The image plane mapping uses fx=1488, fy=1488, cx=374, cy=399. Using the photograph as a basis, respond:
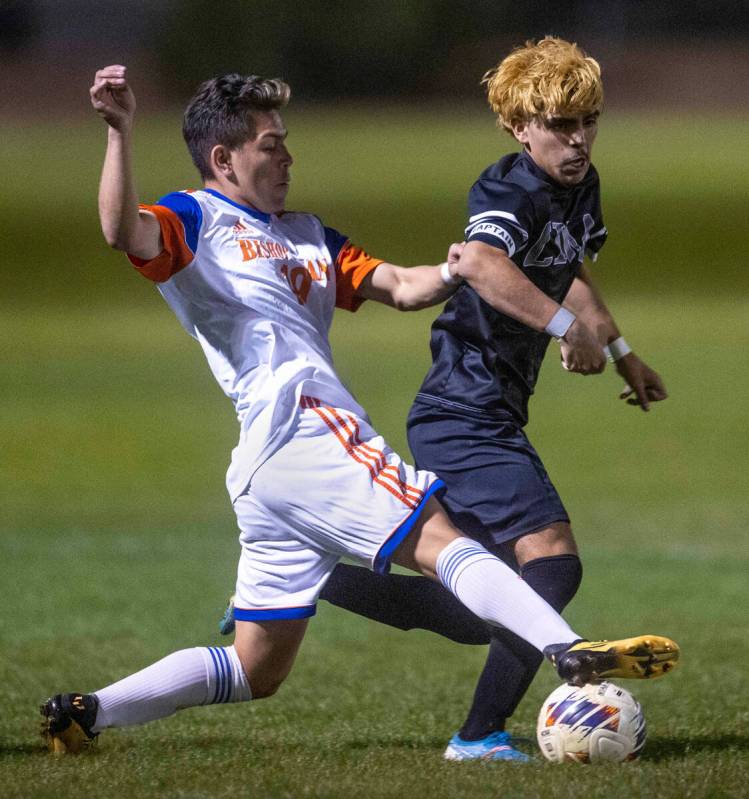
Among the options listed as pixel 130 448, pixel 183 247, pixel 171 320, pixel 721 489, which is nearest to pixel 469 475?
pixel 183 247

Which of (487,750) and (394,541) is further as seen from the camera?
(487,750)

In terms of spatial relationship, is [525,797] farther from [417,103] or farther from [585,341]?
[417,103]

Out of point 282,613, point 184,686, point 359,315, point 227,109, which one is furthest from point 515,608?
point 359,315

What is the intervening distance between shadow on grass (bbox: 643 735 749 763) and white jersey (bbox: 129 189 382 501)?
1.40 meters

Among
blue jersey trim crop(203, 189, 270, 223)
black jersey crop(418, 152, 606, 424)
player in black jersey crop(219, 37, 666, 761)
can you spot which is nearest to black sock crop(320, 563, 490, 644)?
player in black jersey crop(219, 37, 666, 761)

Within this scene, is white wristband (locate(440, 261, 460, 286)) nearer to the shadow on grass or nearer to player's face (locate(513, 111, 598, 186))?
player's face (locate(513, 111, 598, 186))

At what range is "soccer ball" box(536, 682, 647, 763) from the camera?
14.2 ft

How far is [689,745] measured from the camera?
15.8 ft

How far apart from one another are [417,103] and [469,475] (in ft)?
163

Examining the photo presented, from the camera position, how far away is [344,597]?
5027 millimetres

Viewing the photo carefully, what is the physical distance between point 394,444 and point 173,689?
10.2m

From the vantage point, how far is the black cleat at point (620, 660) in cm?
398

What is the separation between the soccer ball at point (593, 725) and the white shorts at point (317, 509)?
66 cm

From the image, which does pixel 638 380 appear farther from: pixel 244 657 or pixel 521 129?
pixel 244 657
